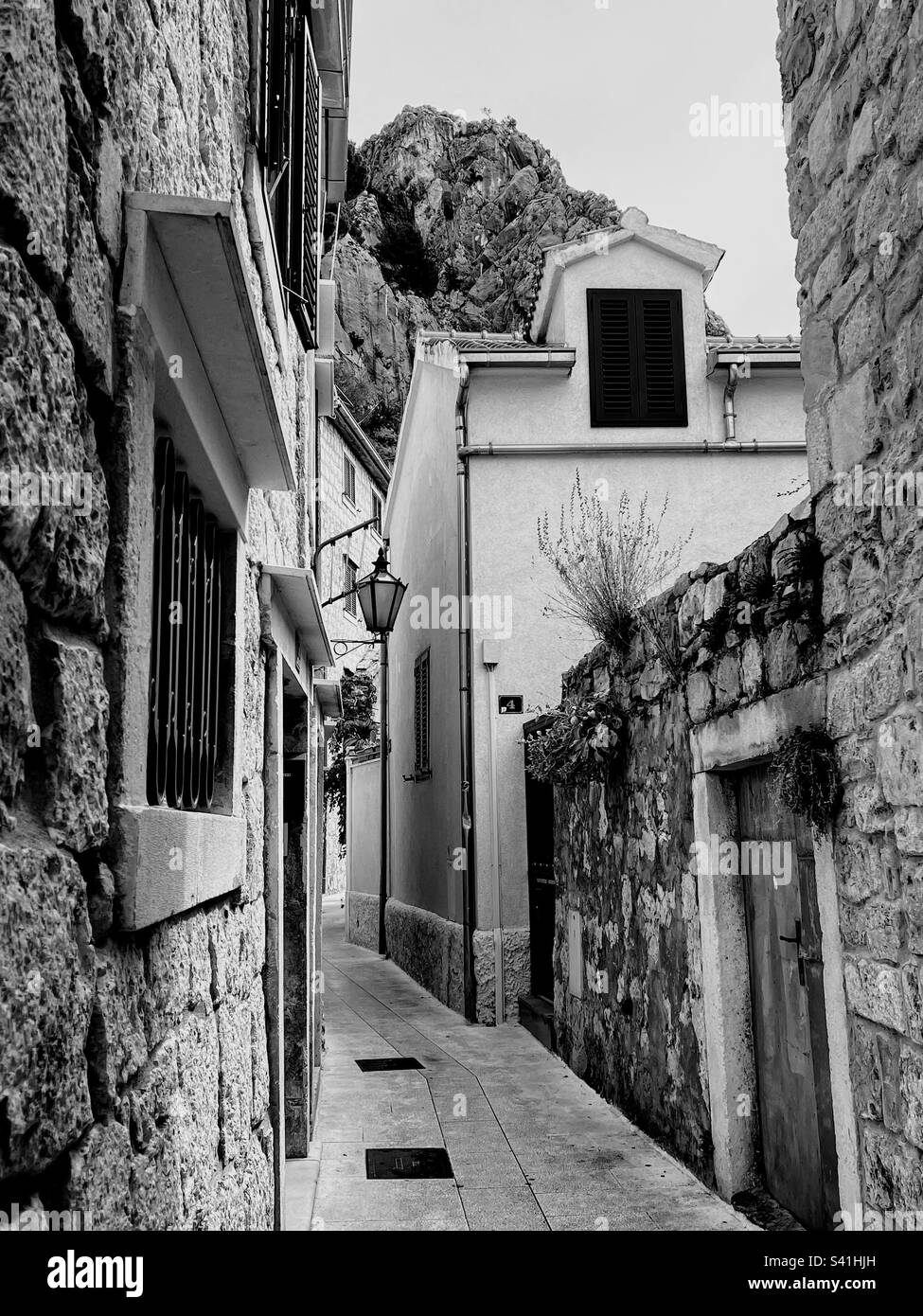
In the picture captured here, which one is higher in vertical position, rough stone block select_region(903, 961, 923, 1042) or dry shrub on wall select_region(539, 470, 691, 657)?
dry shrub on wall select_region(539, 470, 691, 657)

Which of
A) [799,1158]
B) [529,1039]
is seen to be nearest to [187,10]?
[799,1158]

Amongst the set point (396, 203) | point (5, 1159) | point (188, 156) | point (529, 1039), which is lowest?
point (529, 1039)

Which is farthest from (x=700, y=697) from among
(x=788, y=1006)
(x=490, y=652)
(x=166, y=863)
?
(x=490, y=652)

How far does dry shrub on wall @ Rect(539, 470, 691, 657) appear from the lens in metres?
6.07

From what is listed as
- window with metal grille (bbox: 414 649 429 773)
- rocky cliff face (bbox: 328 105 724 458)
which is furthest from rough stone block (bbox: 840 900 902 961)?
rocky cliff face (bbox: 328 105 724 458)

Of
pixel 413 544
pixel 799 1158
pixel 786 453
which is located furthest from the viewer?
pixel 413 544

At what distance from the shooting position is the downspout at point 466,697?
31.0ft

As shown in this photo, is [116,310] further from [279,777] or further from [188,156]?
[279,777]

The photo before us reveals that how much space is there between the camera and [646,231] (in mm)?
10141

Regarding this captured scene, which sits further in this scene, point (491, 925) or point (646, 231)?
point (646, 231)

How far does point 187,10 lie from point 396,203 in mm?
36264

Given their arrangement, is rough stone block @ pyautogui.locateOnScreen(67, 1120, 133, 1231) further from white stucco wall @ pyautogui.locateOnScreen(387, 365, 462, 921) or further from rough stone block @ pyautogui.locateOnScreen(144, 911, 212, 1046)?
white stucco wall @ pyautogui.locateOnScreen(387, 365, 462, 921)

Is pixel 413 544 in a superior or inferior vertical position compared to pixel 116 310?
superior

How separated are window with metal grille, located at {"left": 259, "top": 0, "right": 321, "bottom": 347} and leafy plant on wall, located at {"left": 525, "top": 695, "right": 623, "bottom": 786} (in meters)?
2.56
